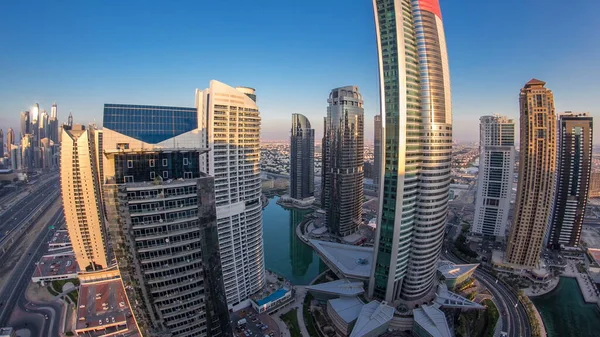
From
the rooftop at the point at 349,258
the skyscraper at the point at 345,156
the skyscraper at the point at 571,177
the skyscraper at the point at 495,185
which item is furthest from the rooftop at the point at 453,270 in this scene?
the skyscraper at the point at 571,177

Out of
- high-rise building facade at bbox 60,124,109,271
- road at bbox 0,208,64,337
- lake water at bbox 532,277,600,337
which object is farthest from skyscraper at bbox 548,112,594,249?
road at bbox 0,208,64,337

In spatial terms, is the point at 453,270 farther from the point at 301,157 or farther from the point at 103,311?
the point at 301,157

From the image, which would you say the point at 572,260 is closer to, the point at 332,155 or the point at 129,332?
the point at 332,155

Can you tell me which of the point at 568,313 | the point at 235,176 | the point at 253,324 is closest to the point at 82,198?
the point at 235,176

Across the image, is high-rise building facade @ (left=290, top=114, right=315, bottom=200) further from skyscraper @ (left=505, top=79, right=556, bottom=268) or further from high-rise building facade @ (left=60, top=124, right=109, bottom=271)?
skyscraper @ (left=505, top=79, right=556, bottom=268)

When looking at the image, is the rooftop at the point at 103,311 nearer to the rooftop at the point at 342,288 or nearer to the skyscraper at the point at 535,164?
the rooftop at the point at 342,288

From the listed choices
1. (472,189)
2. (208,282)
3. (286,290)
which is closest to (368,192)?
(472,189)
